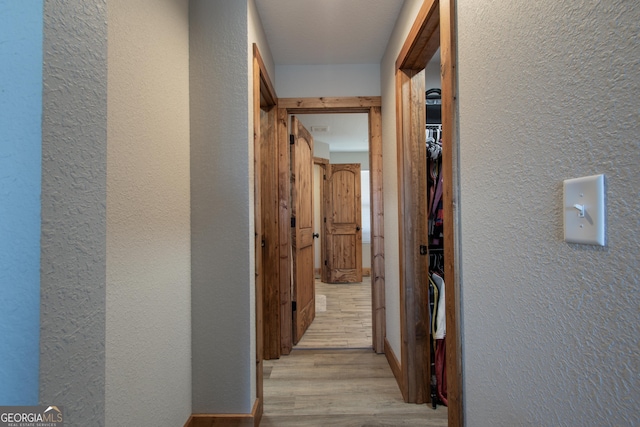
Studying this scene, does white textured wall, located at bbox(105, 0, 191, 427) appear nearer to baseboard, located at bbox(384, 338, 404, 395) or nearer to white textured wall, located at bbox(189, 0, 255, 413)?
white textured wall, located at bbox(189, 0, 255, 413)

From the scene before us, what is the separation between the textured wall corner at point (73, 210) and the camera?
514mm

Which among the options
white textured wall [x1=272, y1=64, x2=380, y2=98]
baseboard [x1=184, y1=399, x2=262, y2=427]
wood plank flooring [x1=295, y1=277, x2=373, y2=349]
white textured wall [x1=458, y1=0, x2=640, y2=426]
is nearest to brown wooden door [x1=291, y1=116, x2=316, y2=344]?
wood plank flooring [x1=295, y1=277, x2=373, y2=349]

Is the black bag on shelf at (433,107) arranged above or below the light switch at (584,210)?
above

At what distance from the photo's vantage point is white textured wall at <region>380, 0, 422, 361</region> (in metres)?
2.16

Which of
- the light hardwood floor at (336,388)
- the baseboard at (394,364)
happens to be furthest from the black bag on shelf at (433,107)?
the light hardwood floor at (336,388)

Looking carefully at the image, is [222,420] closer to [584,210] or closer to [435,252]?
[435,252]

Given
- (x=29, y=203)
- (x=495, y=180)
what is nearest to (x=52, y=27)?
(x=29, y=203)

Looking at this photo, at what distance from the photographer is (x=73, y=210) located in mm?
562

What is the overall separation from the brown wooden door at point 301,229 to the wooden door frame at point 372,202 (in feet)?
0.51

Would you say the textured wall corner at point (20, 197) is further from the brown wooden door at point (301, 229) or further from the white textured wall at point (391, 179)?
the brown wooden door at point (301, 229)

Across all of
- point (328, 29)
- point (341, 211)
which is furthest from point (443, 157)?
point (341, 211)

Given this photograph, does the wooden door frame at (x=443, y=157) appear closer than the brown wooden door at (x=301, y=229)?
Yes

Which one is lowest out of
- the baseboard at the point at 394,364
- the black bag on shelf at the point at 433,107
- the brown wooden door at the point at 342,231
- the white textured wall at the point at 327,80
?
the baseboard at the point at 394,364

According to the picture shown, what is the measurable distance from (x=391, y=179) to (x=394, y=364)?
1.42 meters
